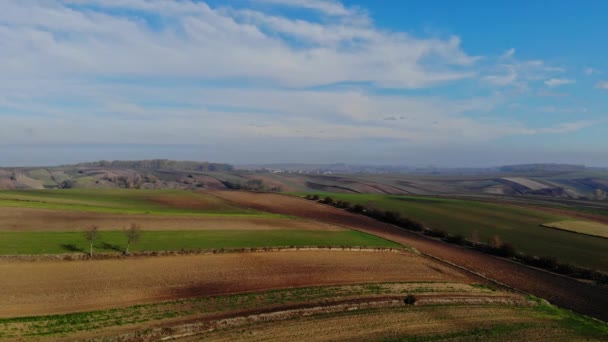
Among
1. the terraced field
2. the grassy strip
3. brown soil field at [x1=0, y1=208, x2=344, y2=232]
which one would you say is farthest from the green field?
brown soil field at [x1=0, y1=208, x2=344, y2=232]

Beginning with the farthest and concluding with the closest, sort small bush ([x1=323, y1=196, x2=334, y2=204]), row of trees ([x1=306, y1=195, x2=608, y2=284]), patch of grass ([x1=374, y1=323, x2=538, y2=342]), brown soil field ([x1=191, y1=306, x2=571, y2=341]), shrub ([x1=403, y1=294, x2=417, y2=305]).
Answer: small bush ([x1=323, y1=196, x2=334, y2=204]) < row of trees ([x1=306, y1=195, x2=608, y2=284]) < shrub ([x1=403, y1=294, x2=417, y2=305]) < patch of grass ([x1=374, y1=323, x2=538, y2=342]) < brown soil field ([x1=191, y1=306, x2=571, y2=341])

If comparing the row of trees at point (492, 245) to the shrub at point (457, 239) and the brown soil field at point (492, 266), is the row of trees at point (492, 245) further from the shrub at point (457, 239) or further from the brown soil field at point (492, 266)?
the brown soil field at point (492, 266)

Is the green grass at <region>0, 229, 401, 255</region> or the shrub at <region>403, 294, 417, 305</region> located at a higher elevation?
the green grass at <region>0, 229, 401, 255</region>

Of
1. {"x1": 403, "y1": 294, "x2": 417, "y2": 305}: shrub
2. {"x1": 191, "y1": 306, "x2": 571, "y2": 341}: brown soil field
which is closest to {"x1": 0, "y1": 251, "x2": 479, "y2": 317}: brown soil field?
{"x1": 403, "y1": 294, "x2": 417, "y2": 305}: shrub

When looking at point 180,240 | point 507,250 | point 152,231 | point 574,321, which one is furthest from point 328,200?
point 574,321

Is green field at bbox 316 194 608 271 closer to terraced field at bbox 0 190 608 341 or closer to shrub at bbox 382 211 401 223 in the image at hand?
shrub at bbox 382 211 401 223

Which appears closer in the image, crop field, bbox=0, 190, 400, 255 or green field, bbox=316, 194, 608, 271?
crop field, bbox=0, 190, 400, 255

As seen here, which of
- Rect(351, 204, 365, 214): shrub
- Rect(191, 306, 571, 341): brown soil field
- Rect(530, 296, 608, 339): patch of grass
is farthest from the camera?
Rect(351, 204, 365, 214): shrub

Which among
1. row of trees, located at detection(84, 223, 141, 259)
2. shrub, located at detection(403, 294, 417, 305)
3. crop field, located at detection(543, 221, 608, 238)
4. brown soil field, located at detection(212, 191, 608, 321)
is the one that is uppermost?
row of trees, located at detection(84, 223, 141, 259)

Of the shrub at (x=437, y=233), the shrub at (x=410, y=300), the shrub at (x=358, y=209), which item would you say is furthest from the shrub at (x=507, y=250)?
the shrub at (x=358, y=209)
